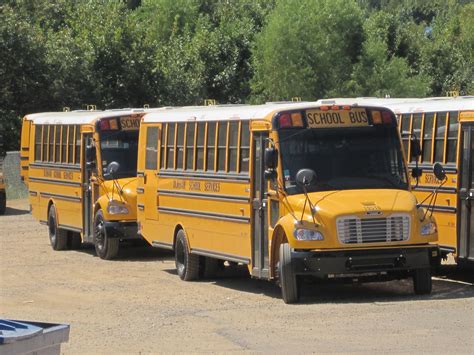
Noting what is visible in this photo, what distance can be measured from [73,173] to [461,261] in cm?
950

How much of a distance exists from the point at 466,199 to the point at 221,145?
349cm

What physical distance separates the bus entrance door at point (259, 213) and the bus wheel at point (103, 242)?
604cm

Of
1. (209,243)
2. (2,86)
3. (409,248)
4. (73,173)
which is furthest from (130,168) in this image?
(2,86)

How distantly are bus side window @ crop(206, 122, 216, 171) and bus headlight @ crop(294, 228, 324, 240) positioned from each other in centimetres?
342

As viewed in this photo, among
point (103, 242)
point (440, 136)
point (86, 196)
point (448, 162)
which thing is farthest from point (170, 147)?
point (448, 162)

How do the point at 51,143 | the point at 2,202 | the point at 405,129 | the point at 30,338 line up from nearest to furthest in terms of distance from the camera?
the point at 30,338 < the point at 405,129 < the point at 51,143 < the point at 2,202

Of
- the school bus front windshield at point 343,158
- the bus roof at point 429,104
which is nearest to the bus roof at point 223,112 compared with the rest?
the school bus front windshield at point 343,158

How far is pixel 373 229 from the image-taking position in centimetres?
1453

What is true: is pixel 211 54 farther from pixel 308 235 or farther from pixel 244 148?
pixel 308 235

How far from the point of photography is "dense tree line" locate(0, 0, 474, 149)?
44719 millimetres

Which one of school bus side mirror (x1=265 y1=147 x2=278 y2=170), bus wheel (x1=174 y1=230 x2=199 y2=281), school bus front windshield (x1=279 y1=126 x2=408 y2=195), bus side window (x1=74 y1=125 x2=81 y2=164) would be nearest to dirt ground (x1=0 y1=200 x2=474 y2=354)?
bus wheel (x1=174 y1=230 x2=199 y2=281)

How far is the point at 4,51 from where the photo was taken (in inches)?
1732

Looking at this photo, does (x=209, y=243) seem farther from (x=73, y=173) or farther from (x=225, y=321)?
(x=73, y=173)

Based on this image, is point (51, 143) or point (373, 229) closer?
point (373, 229)
